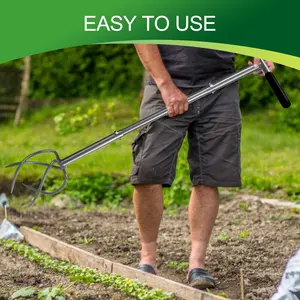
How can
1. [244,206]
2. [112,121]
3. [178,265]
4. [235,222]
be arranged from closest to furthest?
[178,265] → [235,222] → [244,206] → [112,121]

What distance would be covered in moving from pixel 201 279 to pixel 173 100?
36.8 inches

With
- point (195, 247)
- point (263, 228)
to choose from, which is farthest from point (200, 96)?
point (263, 228)

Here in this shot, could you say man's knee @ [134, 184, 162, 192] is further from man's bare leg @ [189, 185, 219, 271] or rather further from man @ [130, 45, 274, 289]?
man's bare leg @ [189, 185, 219, 271]

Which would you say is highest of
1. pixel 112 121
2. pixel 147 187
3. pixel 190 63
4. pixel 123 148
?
pixel 112 121

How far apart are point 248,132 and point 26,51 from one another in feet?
24.9

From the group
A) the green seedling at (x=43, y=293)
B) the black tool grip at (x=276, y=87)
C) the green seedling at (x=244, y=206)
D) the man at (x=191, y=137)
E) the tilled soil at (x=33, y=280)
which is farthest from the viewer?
the green seedling at (x=244, y=206)

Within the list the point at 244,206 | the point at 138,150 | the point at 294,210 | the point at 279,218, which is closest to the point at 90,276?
the point at 138,150

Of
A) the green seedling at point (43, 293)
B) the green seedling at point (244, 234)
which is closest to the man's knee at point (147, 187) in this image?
the green seedling at point (43, 293)

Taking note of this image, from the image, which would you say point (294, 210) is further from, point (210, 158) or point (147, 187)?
point (147, 187)

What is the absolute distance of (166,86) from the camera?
4.56 m

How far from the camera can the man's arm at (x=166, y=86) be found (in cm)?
455

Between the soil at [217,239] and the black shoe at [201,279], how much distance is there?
6 cm

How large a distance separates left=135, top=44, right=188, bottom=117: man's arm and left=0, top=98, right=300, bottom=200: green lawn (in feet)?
10.5

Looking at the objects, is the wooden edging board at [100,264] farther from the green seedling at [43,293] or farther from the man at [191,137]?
the green seedling at [43,293]
